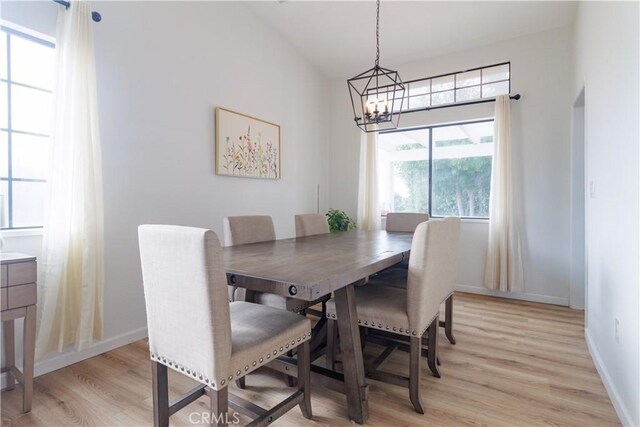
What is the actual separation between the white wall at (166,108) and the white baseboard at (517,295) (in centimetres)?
235

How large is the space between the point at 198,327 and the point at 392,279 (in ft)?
5.13

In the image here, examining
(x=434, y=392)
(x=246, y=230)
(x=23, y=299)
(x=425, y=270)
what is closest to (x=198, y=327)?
(x=425, y=270)

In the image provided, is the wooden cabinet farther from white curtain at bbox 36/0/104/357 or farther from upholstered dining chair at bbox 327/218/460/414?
upholstered dining chair at bbox 327/218/460/414

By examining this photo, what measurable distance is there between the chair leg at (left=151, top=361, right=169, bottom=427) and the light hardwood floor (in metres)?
0.30

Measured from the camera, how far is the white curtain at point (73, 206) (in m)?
2.01

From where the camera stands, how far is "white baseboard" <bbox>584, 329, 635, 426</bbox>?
155cm

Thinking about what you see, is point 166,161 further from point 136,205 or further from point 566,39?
point 566,39

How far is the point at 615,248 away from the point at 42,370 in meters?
3.41

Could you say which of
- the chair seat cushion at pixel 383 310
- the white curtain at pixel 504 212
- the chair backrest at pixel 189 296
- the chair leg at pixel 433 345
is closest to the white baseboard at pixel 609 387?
the chair leg at pixel 433 345

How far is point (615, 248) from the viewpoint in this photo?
176 centimetres

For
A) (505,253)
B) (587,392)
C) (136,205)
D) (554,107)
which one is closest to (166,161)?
(136,205)

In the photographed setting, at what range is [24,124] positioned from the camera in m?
2.04

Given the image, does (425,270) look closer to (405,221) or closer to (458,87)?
(405,221)

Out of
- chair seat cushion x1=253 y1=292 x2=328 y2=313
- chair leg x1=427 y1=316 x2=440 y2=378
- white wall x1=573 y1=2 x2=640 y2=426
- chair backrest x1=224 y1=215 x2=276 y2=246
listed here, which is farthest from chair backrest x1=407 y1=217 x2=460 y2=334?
chair backrest x1=224 y1=215 x2=276 y2=246
